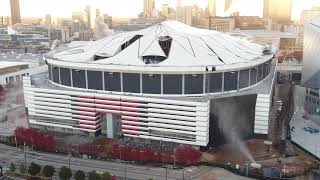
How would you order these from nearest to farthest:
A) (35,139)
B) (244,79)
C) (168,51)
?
(35,139) → (244,79) → (168,51)

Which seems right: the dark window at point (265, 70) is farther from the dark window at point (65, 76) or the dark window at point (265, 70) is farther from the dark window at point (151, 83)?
the dark window at point (65, 76)

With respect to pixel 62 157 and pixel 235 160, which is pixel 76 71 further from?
pixel 235 160

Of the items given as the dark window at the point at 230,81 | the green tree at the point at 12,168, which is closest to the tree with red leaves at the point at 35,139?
the green tree at the point at 12,168

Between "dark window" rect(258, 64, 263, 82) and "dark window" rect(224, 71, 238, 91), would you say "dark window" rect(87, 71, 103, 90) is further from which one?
"dark window" rect(258, 64, 263, 82)

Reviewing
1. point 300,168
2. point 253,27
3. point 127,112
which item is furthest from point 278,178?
point 253,27

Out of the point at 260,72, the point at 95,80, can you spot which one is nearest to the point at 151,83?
the point at 95,80

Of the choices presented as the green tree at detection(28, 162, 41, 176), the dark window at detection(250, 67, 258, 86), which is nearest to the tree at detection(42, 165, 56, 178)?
the green tree at detection(28, 162, 41, 176)

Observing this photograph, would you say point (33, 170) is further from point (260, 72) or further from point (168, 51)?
point (260, 72)

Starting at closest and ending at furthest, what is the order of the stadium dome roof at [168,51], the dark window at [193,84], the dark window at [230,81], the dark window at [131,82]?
1. the dark window at [193,84]
2. the dark window at [131,82]
3. the dark window at [230,81]
4. the stadium dome roof at [168,51]
